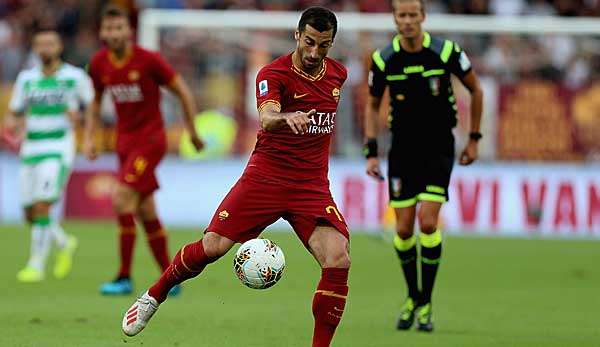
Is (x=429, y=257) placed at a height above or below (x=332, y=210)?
below

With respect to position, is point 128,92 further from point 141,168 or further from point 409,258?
point 409,258

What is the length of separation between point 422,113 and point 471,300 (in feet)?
8.21

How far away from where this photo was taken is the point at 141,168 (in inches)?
486

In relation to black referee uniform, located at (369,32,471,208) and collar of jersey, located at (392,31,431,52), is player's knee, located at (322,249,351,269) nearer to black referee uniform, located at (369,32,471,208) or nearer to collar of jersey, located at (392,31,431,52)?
black referee uniform, located at (369,32,471,208)

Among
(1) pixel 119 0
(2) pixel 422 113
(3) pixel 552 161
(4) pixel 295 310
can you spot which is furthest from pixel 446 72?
(1) pixel 119 0

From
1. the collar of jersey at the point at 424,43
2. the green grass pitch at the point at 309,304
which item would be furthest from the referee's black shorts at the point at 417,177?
the green grass pitch at the point at 309,304

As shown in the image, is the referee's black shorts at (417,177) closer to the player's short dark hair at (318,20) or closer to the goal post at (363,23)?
the player's short dark hair at (318,20)

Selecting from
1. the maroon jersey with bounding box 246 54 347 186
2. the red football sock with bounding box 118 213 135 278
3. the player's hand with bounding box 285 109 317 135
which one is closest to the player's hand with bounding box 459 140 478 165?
the maroon jersey with bounding box 246 54 347 186

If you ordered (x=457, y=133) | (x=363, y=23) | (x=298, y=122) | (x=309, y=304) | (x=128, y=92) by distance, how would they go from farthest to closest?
(x=363, y=23), (x=457, y=133), (x=128, y=92), (x=309, y=304), (x=298, y=122)

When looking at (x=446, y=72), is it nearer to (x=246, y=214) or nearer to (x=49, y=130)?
(x=246, y=214)

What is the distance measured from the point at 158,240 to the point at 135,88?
4.65ft

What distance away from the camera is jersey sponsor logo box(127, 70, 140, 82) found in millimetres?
12414

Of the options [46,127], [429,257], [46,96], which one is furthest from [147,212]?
[429,257]

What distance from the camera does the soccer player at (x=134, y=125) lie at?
12.4m
